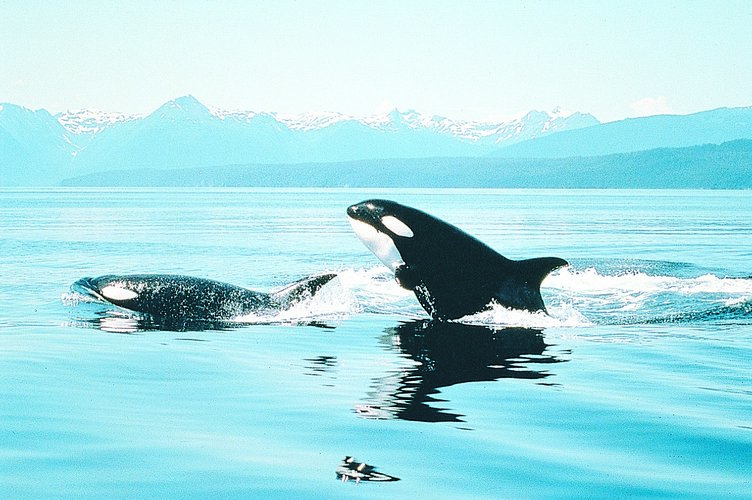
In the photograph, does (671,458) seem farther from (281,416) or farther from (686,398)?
(281,416)

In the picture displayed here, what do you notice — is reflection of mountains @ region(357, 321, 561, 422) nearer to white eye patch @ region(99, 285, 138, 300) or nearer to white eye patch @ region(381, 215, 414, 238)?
white eye patch @ region(381, 215, 414, 238)

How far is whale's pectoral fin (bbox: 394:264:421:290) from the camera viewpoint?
12.6 m

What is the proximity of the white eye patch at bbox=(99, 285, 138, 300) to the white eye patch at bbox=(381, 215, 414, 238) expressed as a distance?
4.48m

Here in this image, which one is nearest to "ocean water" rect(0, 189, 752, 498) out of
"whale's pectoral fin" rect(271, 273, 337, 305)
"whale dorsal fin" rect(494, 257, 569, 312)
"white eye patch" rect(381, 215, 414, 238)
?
"whale dorsal fin" rect(494, 257, 569, 312)

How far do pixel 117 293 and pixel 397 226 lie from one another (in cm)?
502

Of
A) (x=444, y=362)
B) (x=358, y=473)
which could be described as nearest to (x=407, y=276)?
(x=444, y=362)

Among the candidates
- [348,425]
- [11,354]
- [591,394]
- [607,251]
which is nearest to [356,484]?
[348,425]

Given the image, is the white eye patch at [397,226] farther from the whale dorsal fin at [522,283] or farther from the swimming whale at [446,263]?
the whale dorsal fin at [522,283]

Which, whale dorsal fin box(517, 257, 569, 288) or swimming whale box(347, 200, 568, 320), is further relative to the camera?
swimming whale box(347, 200, 568, 320)

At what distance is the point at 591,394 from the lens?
8.65 metres

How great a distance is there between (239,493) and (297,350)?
19.7 ft

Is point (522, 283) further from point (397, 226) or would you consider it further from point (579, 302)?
point (579, 302)

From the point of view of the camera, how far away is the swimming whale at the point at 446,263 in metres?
12.7

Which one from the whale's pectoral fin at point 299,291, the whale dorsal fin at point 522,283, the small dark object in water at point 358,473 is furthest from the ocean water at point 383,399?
the whale's pectoral fin at point 299,291
